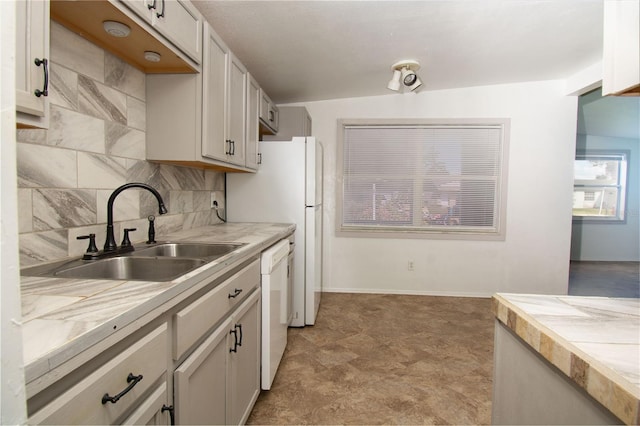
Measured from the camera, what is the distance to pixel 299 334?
2.77m

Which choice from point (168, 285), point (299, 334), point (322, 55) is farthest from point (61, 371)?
point (322, 55)

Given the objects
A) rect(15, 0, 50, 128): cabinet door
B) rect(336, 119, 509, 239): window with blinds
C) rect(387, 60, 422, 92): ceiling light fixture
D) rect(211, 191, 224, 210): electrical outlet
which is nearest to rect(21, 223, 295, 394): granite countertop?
rect(15, 0, 50, 128): cabinet door

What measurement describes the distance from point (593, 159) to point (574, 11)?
4.00 metres

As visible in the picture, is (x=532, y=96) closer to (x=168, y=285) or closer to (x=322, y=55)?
(x=322, y=55)

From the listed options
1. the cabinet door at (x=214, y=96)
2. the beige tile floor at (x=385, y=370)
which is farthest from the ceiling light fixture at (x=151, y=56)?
the beige tile floor at (x=385, y=370)

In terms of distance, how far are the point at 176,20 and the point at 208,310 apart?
51.2 inches

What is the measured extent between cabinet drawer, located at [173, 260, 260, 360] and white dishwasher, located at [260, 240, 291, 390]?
19 centimetres

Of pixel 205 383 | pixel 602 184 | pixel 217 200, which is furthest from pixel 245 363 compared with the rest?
pixel 602 184

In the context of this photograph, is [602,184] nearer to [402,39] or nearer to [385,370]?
[402,39]

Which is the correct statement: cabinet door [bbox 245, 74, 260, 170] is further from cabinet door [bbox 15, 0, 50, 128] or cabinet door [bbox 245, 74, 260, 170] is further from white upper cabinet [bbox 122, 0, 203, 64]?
cabinet door [bbox 15, 0, 50, 128]

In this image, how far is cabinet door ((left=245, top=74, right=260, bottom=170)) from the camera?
2557 mm

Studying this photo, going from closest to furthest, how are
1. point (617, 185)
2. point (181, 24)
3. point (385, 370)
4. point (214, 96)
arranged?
point (181, 24) < point (214, 96) < point (385, 370) < point (617, 185)

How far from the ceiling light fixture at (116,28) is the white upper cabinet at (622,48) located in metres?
1.53

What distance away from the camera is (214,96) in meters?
1.95
